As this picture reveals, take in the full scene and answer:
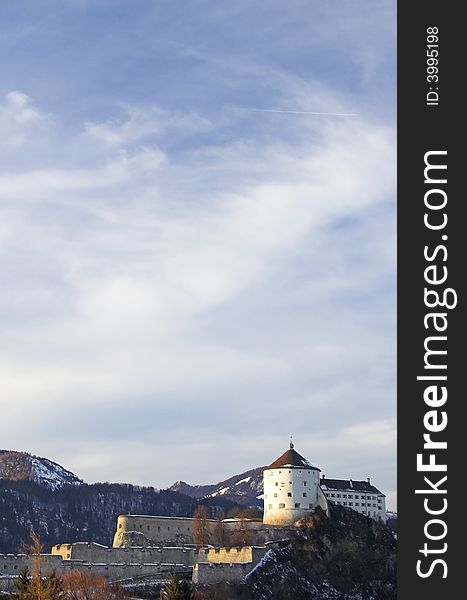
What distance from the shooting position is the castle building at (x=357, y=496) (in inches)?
3383

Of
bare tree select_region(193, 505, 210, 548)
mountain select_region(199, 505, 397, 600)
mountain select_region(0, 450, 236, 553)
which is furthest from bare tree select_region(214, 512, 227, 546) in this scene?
mountain select_region(0, 450, 236, 553)

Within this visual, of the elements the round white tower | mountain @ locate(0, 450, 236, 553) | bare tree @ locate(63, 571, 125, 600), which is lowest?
bare tree @ locate(63, 571, 125, 600)

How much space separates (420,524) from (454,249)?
5.44m

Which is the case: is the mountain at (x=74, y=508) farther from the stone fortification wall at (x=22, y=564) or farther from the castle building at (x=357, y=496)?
the stone fortification wall at (x=22, y=564)

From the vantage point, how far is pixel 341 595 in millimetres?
69812

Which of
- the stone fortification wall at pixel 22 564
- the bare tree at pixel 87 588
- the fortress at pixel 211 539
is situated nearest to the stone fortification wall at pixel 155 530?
the fortress at pixel 211 539

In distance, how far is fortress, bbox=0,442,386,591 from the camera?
64750 millimetres

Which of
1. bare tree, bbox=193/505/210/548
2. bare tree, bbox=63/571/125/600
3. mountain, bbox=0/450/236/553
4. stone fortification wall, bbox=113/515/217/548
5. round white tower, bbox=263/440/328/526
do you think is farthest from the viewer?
mountain, bbox=0/450/236/553

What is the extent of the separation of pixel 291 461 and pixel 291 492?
330 centimetres

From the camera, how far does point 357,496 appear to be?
287 feet

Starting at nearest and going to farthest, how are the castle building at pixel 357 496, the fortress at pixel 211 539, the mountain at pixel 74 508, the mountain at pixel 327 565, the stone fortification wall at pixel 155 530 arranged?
the fortress at pixel 211 539 < the mountain at pixel 327 565 < the stone fortification wall at pixel 155 530 < the castle building at pixel 357 496 < the mountain at pixel 74 508

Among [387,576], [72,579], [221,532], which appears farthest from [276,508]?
[72,579]

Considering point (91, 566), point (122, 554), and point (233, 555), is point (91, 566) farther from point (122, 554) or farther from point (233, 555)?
point (233, 555)

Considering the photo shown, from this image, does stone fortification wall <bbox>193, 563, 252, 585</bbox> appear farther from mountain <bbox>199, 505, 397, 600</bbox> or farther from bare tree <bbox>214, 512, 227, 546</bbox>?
bare tree <bbox>214, 512, 227, 546</bbox>
